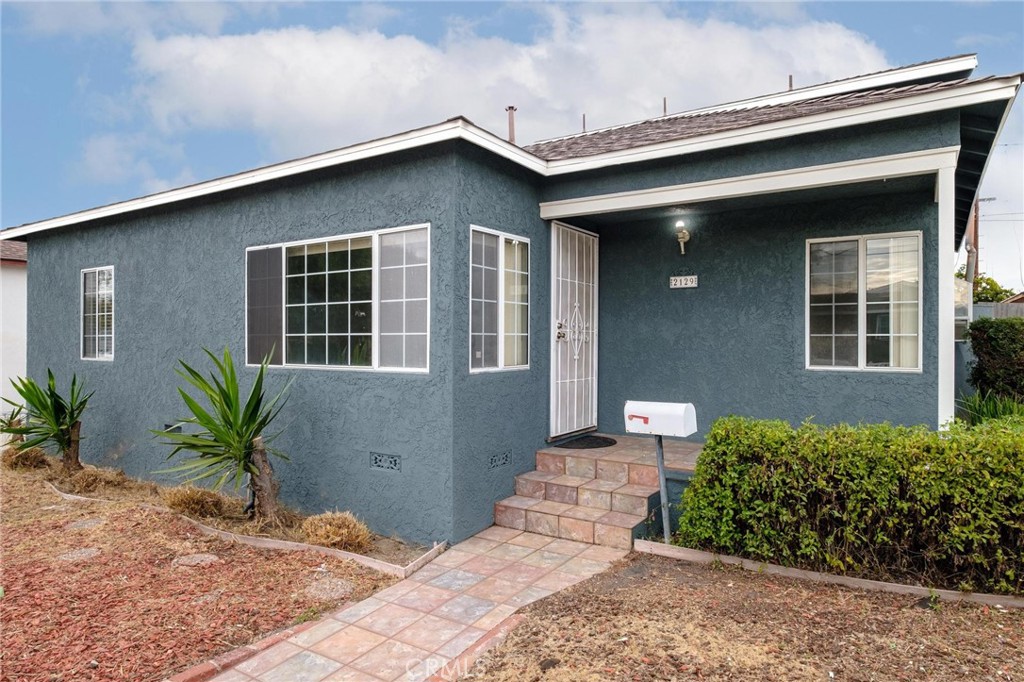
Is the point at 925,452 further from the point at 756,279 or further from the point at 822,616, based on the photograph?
the point at 756,279

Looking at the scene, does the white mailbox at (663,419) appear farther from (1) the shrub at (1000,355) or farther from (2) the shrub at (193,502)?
(1) the shrub at (1000,355)

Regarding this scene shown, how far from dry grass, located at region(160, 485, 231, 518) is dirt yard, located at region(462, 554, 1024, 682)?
3772mm

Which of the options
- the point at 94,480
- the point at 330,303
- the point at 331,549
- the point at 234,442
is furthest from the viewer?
the point at 94,480

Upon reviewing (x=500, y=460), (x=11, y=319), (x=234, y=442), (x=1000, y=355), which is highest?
(x=11, y=319)

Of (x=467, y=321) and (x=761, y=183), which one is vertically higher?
(x=761, y=183)

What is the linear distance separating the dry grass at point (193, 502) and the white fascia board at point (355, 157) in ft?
10.6

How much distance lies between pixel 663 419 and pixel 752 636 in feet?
5.36

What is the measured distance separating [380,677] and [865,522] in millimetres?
3163

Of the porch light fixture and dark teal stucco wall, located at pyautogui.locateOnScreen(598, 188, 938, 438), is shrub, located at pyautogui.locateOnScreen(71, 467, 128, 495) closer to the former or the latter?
dark teal stucco wall, located at pyautogui.locateOnScreen(598, 188, 938, 438)

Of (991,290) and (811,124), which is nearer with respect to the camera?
(811,124)

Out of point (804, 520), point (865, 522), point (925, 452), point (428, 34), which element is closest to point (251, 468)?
point (804, 520)

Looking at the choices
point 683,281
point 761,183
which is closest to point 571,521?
point 683,281

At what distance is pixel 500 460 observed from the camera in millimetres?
5504

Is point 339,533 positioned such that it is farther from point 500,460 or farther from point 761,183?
point 761,183
